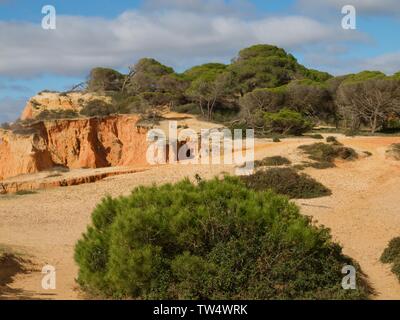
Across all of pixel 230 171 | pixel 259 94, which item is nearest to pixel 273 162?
pixel 230 171

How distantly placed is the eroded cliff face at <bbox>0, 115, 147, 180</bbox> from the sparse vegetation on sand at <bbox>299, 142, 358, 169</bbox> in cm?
1168

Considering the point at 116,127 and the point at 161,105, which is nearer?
the point at 116,127

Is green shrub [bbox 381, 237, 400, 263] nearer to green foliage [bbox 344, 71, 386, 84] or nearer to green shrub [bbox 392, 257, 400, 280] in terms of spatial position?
green shrub [bbox 392, 257, 400, 280]

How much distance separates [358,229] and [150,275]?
28.9ft

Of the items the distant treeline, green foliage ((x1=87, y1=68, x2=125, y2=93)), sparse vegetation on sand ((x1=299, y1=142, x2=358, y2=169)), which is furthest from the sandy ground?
green foliage ((x1=87, y1=68, x2=125, y2=93))

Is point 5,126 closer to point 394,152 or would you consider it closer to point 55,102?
point 55,102

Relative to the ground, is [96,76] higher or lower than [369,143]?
higher

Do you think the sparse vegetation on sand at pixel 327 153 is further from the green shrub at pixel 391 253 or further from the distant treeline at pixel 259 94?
the distant treeline at pixel 259 94

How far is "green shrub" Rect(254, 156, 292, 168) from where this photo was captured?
78.5 ft

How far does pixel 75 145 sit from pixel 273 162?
15.8 meters

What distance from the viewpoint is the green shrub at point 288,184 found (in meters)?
20.7

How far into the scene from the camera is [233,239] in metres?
10.0

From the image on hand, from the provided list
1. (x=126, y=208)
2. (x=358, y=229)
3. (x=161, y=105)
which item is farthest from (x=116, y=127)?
Answer: (x=126, y=208)
